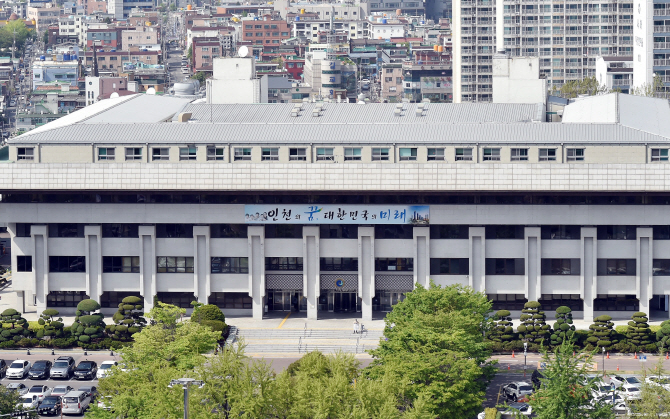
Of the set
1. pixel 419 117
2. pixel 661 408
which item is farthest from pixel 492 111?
pixel 661 408

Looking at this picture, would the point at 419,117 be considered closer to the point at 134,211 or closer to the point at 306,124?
the point at 306,124

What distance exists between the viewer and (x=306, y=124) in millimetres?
137750

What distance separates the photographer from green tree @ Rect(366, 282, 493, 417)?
97438 mm

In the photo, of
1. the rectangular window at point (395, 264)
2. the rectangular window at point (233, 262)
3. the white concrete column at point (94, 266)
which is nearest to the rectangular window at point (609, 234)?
the rectangular window at point (395, 264)

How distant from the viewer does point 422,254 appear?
132875 millimetres

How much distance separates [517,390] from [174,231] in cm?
4112

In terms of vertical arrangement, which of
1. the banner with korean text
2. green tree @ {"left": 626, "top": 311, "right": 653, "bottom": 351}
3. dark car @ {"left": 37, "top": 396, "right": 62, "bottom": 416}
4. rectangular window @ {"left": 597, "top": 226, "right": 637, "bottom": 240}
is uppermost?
the banner with korean text

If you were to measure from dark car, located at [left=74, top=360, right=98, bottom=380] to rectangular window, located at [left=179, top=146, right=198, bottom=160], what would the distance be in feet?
82.6

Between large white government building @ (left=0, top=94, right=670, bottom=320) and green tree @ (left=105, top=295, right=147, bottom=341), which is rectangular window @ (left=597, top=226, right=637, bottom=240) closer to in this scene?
large white government building @ (left=0, top=94, right=670, bottom=320)

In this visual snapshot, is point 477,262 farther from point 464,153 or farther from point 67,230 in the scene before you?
point 67,230

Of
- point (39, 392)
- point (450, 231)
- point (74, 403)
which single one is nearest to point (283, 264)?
point (450, 231)

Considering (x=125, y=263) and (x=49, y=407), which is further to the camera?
(x=125, y=263)

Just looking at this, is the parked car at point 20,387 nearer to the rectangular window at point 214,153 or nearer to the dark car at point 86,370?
the dark car at point 86,370

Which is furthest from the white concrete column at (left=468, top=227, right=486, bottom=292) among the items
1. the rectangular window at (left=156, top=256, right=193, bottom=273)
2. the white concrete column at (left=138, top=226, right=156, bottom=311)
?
the white concrete column at (left=138, top=226, right=156, bottom=311)
